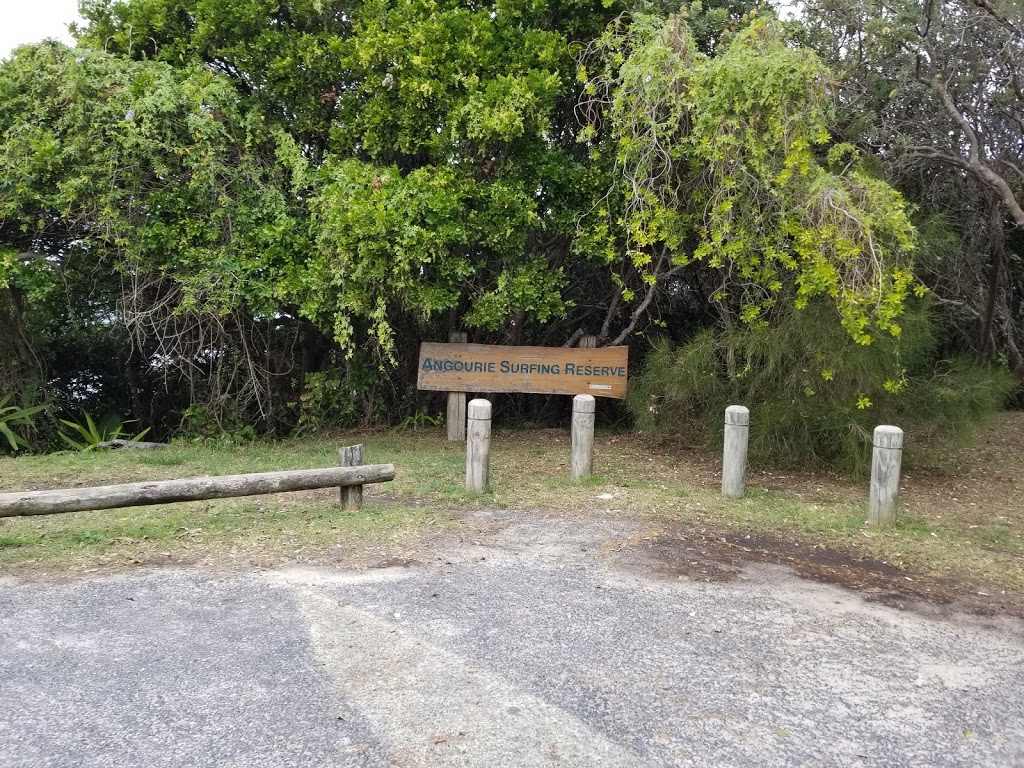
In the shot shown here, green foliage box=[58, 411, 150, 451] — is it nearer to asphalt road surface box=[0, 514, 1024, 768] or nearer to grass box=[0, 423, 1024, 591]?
grass box=[0, 423, 1024, 591]

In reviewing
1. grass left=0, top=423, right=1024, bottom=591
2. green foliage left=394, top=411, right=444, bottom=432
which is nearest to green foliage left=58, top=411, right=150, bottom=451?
grass left=0, top=423, right=1024, bottom=591

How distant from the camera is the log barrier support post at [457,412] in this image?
10.5 meters

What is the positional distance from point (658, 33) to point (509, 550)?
5.54 meters

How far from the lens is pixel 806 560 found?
5523mm

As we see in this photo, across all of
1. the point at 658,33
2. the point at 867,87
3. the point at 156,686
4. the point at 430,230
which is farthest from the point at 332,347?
the point at 156,686

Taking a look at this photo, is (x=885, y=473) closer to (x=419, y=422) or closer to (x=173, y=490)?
(x=173, y=490)

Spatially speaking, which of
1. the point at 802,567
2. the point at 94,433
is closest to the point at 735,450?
the point at 802,567

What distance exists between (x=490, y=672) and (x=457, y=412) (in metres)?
7.01

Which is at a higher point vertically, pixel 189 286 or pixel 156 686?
pixel 189 286

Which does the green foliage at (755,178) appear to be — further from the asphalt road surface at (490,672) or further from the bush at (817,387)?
the asphalt road surface at (490,672)

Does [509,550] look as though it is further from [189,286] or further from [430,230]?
[189,286]

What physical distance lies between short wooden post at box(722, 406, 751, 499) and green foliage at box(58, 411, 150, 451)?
7560 millimetres

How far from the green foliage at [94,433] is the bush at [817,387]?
709 centimetres

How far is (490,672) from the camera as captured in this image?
3.62 metres
